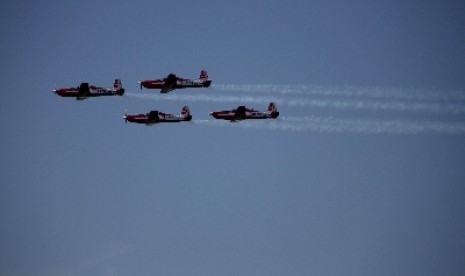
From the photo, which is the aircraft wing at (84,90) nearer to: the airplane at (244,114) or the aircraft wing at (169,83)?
the aircraft wing at (169,83)

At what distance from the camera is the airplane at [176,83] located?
96.1m

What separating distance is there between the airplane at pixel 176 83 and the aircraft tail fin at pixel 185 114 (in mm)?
4533

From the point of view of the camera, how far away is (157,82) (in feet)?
324

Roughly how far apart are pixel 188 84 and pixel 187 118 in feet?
18.8

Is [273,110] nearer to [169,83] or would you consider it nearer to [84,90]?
[169,83]

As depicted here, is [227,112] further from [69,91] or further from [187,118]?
[69,91]

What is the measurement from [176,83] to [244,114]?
38.1 feet

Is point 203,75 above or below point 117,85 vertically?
above

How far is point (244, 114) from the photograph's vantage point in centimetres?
9781

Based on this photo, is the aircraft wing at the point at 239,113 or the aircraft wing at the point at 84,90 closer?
the aircraft wing at the point at 239,113

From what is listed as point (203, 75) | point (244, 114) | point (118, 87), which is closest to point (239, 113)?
point (244, 114)

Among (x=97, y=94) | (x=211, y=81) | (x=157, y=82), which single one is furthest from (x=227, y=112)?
(x=97, y=94)

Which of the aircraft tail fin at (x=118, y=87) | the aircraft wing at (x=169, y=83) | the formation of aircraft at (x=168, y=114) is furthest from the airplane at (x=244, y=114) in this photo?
the aircraft tail fin at (x=118, y=87)

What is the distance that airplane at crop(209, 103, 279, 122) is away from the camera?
97438 mm
